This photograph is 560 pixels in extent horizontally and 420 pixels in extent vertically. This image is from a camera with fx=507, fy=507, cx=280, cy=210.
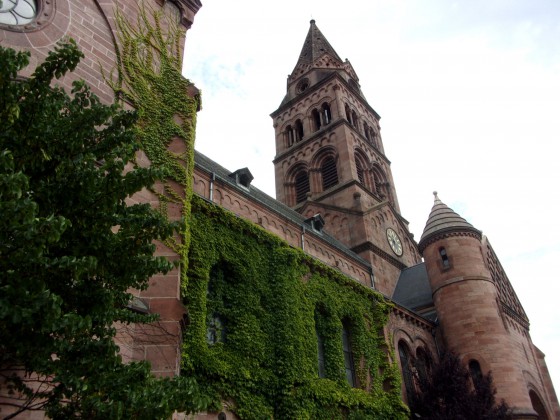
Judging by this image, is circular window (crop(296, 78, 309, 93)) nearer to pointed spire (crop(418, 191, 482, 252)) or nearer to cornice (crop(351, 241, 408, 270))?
cornice (crop(351, 241, 408, 270))

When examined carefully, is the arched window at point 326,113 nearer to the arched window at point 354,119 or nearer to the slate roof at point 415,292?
the arched window at point 354,119

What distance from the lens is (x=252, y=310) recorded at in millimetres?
16094

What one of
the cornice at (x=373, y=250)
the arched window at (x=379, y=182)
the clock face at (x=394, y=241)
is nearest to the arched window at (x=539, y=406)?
the cornice at (x=373, y=250)

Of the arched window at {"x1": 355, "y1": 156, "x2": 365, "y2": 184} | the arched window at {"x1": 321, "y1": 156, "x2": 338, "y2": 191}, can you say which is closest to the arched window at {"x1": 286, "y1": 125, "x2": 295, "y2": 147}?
the arched window at {"x1": 321, "y1": 156, "x2": 338, "y2": 191}

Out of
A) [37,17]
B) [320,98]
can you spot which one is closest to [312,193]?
[320,98]

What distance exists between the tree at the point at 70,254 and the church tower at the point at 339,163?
24.5m

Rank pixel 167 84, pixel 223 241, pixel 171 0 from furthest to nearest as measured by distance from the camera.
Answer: pixel 223 241, pixel 171 0, pixel 167 84

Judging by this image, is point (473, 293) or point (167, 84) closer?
point (167, 84)

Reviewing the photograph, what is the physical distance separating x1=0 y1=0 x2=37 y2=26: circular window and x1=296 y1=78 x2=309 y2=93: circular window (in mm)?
35268

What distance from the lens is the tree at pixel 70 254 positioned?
14.9ft

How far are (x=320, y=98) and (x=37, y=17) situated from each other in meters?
32.9

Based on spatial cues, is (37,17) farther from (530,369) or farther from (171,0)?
(530,369)

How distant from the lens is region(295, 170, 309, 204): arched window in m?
38.3

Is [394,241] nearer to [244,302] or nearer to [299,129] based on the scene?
[299,129]
